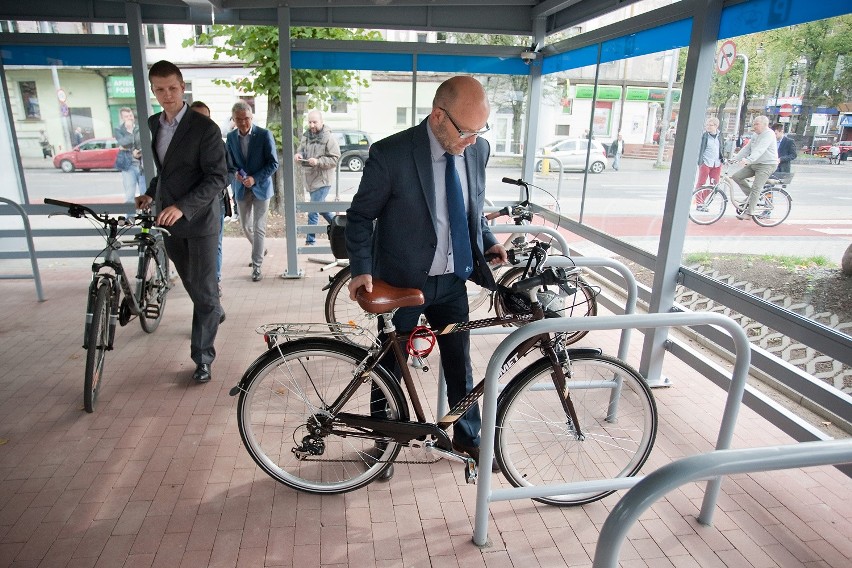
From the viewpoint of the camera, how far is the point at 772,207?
360 cm

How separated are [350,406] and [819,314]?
8.77ft

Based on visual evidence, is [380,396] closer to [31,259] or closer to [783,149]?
[783,149]

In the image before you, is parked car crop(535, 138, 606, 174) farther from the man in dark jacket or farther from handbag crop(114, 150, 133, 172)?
handbag crop(114, 150, 133, 172)

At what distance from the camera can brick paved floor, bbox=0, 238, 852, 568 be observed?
239cm

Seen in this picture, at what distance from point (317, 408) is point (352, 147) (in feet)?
17.3

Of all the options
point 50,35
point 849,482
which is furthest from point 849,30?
point 50,35

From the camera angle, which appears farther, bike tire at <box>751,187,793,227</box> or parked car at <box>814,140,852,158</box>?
bike tire at <box>751,187,793,227</box>

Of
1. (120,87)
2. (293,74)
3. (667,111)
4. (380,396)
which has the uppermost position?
(293,74)

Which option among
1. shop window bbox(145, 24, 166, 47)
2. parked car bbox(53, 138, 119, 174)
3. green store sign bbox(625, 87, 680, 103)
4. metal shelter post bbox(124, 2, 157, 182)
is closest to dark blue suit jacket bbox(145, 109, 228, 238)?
metal shelter post bbox(124, 2, 157, 182)

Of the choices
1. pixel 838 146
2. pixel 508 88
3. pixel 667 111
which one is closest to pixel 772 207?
pixel 838 146

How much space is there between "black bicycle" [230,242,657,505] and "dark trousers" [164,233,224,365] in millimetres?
1174

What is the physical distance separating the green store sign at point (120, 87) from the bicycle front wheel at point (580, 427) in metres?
5.27

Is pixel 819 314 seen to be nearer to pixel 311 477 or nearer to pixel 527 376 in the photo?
pixel 527 376

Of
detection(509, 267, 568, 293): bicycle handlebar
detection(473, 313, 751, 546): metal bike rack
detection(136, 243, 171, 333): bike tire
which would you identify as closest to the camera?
detection(473, 313, 751, 546): metal bike rack
